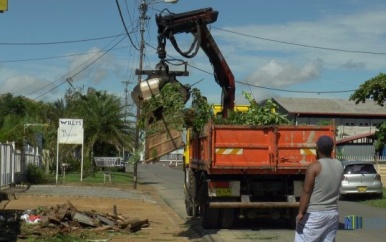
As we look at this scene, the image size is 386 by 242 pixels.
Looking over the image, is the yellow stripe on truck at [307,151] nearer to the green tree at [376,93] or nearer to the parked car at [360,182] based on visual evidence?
the parked car at [360,182]

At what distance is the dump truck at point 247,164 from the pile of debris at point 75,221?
175 cm

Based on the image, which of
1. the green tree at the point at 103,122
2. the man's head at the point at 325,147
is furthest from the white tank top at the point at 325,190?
the green tree at the point at 103,122

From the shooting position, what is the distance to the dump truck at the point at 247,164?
14109 millimetres

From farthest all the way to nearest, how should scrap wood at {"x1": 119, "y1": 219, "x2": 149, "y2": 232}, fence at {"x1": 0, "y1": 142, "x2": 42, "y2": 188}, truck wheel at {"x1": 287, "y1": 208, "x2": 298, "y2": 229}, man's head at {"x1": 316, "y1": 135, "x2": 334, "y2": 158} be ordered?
fence at {"x1": 0, "y1": 142, "x2": 42, "y2": 188}, truck wheel at {"x1": 287, "y1": 208, "x2": 298, "y2": 229}, scrap wood at {"x1": 119, "y1": 219, "x2": 149, "y2": 232}, man's head at {"x1": 316, "y1": 135, "x2": 334, "y2": 158}

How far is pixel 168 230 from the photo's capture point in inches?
610

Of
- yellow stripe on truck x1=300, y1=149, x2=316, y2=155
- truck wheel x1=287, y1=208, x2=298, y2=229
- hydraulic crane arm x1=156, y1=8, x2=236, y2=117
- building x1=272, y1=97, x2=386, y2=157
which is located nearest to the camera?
yellow stripe on truck x1=300, y1=149, x2=316, y2=155

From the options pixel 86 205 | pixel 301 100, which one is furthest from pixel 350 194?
pixel 301 100

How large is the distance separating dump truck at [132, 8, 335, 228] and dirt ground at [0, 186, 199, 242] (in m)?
1.07

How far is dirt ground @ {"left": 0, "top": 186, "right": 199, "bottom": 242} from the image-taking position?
1371 cm

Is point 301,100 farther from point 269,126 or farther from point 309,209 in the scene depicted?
point 309,209

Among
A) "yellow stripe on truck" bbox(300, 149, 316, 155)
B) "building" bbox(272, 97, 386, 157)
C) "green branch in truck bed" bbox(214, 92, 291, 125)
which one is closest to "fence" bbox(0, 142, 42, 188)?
"green branch in truck bed" bbox(214, 92, 291, 125)

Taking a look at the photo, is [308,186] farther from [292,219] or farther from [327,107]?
[327,107]

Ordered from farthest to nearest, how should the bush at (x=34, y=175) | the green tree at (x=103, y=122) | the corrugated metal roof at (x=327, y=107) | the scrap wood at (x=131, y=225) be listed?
the corrugated metal roof at (x=327, y=107) < the green tree at (x=103, y=122) < the bush at (x=34, y=175) < the scrap wood at (x=131, y=225)

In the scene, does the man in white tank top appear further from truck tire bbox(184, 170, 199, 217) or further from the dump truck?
Answer: truck tire bbox(184, 170, 199, 217)
